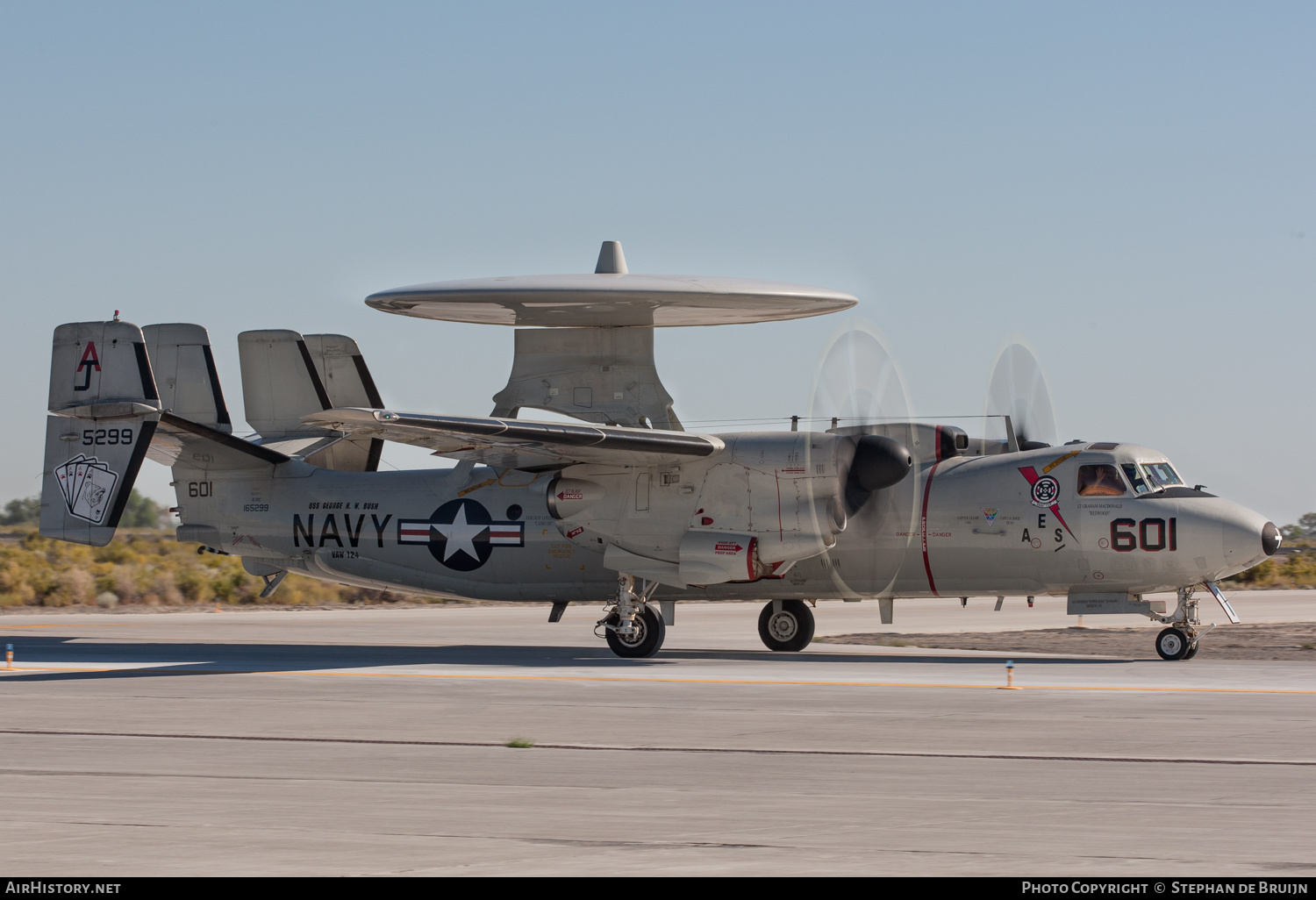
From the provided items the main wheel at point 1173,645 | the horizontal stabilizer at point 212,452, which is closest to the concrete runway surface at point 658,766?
the main wheel at point 1173,645

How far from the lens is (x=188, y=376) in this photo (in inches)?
1094

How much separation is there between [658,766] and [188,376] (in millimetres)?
19059

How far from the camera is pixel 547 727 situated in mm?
14328

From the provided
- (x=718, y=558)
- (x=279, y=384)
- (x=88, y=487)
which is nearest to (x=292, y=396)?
(x=279, y=384)

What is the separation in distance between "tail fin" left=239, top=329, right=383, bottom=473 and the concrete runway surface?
17.8 feet

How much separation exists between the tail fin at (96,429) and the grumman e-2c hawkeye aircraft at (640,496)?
0.04 meters

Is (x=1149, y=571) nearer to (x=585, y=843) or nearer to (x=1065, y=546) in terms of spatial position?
(x=1065, y=546)

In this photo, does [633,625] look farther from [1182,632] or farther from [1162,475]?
[1162,475]

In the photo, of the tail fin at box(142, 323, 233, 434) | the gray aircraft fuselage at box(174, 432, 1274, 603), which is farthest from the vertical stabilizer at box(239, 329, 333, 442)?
the gray aircraft fuselage at box(174, 432, 1274, 603)

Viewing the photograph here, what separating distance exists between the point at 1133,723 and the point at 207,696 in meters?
10.7

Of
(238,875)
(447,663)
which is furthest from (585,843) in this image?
(447,663)

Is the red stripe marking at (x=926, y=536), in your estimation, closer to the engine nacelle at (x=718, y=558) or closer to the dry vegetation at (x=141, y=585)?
the engine nacelle at (x=718, y=558)

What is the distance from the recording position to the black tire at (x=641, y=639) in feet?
75.1

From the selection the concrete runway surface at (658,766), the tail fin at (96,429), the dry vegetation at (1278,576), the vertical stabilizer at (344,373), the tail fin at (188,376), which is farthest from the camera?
the dry vegetation at (1278,576)
